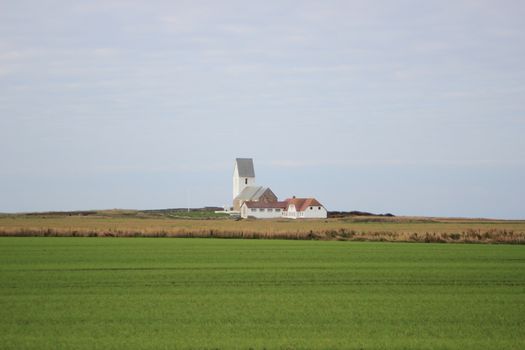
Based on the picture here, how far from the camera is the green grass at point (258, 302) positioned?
1236 centimetres

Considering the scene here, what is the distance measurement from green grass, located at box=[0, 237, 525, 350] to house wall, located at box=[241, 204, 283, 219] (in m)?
83.4

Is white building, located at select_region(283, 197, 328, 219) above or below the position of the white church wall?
below

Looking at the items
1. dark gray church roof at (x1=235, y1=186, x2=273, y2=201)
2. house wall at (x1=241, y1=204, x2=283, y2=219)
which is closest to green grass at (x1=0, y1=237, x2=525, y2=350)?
house wall at (x1=241, y1=204, x2=283, y2=219)

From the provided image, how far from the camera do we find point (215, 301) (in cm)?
1647

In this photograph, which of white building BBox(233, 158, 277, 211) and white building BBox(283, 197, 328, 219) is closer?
white building BBox(283, 197, 328, 219)

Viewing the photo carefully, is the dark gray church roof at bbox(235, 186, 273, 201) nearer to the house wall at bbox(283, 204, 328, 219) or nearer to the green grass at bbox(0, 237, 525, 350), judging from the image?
the house wall at bbox(283, 204, 328, 219)

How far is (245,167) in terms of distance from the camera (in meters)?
128

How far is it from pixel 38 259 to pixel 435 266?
14296 millimetres

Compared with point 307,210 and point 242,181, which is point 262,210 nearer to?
point 307,210

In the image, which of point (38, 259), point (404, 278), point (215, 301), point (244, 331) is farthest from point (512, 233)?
point (244, 331)

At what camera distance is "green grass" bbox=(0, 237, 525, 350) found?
12359 millimetres

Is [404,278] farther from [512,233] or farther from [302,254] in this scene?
[512,233]

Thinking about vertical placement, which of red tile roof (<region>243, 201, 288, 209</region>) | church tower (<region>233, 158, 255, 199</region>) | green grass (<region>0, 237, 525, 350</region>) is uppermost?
church tower (<region>233, 158, 255, 199</region>)

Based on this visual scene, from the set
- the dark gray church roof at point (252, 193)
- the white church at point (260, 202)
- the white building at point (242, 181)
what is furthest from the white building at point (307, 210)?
the white building at point (242, 181)
